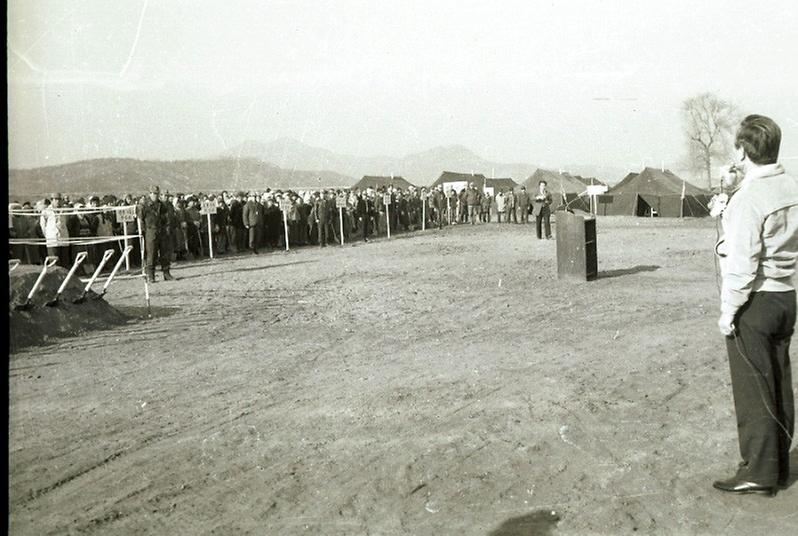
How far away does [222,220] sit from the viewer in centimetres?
2331

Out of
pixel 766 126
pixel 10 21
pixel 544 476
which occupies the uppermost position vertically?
pixel 10 21

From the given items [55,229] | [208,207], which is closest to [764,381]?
[55,229]

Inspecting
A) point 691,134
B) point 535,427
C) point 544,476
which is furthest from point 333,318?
point 691,134

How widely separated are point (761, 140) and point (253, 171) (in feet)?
144

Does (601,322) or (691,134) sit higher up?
(691,134)

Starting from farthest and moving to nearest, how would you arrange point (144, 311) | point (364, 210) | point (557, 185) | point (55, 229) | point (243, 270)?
point (557, 185) → point (364, 210) → point (243, 270) → point (55, 229) → point (144, 311)

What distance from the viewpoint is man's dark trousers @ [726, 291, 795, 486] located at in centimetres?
411

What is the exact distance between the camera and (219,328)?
10117mm

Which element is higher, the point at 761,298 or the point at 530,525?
the point at 761,298

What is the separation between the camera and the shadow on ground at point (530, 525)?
156 inches

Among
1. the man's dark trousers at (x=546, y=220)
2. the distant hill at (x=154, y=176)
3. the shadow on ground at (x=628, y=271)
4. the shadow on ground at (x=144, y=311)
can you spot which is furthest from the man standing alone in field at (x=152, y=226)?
the distant hill at (x=154, y=176)

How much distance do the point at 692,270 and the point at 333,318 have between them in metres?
7.58

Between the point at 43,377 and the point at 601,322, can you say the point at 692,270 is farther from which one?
the point at 43,377

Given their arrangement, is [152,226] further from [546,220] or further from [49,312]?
[546,220]
